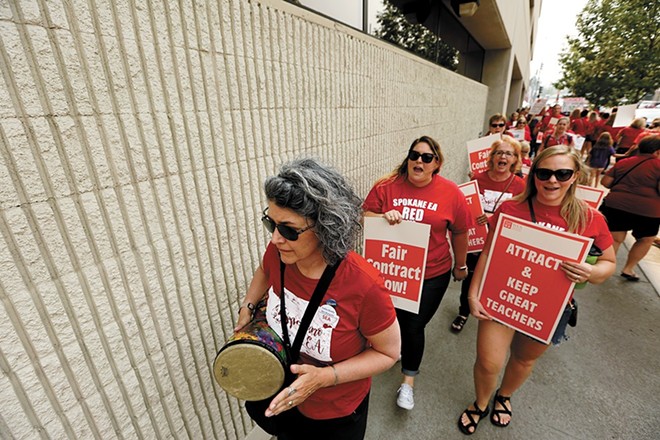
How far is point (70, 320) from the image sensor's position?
42.4 inches

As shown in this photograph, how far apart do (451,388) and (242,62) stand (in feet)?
9.88

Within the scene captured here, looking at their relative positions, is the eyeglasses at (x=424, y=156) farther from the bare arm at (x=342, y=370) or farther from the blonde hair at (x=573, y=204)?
the bare arm at (x=342, y=370)

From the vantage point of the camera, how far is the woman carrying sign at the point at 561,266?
1782 millimetres

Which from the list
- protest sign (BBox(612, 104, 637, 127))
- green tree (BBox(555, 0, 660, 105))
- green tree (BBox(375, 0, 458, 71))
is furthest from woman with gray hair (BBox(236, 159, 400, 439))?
green tree (BBox(555, 0, 660, 105))

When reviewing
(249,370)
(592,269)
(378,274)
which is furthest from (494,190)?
(249,370)

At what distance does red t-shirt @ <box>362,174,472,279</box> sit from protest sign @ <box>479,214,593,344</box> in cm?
33

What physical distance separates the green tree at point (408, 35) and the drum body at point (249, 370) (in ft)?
12.2

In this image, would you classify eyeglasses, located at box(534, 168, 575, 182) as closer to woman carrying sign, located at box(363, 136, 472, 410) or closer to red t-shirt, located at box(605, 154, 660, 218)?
woman carrying sign, located at box(363, 136, 472, 410)

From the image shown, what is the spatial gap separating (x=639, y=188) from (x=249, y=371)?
16.2 ft

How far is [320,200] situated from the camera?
3.72 feet

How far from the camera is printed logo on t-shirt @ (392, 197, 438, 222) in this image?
7.20ft

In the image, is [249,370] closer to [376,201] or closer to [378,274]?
[378,274]

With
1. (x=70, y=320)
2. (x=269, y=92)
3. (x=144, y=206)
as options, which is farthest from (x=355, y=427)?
(x=269, y=92)

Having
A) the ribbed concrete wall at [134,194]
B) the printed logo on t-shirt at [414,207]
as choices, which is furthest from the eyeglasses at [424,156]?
the ribbed concrete wall at [134,194]
